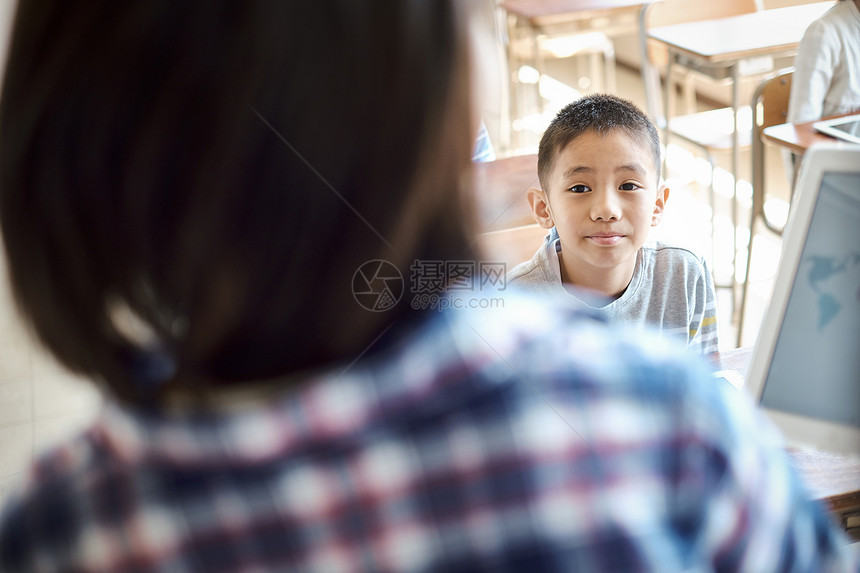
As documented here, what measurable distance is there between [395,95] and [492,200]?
133 cm

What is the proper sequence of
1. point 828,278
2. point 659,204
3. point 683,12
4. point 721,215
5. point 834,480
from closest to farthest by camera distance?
point 828,278, point 834,480, point 659,204, point 683,12, point 721,215

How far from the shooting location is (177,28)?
1.02 feet

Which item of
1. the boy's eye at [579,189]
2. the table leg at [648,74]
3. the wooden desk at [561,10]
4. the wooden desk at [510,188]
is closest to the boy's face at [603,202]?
the boy's eye at [579,189]

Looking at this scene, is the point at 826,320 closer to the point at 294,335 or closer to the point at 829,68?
the point at 294,335

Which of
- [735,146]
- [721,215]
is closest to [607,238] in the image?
[735,146]

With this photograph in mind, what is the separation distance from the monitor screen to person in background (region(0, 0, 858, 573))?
0.45 meters

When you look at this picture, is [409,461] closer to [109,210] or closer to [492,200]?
[109,210]

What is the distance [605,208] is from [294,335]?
976mm

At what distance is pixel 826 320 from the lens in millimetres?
742

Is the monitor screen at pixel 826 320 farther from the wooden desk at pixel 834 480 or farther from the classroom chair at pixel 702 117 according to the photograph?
the classroom chair at pixel 702 117

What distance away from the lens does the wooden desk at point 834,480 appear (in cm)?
82

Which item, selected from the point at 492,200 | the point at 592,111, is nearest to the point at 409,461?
the point at 592,111

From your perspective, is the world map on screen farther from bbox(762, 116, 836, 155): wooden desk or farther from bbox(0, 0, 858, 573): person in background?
bbox(762, 116, 836, 155): wooden desk

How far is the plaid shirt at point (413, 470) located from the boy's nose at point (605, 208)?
3.03 feet
